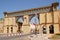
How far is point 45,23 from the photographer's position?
4528cm

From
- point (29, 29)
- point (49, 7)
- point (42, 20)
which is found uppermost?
point (49, 7)

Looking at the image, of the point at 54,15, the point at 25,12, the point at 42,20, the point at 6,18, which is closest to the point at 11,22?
the point at 6,18

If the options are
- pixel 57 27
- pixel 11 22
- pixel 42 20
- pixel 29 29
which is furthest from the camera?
pixel 11 22

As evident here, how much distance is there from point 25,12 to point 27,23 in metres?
4.31

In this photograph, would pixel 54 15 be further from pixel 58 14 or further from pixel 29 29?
pixel 29 29

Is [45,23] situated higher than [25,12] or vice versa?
[25,12]

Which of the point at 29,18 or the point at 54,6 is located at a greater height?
the point at 54,6

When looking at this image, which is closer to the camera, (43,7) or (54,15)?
(54,15)

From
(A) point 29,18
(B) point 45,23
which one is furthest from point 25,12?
(B) point 45,23

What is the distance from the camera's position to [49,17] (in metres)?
44.9

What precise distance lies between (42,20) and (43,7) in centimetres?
437

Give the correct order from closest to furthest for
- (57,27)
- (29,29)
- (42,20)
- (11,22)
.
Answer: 1. (57,27)
2. (42,20)
3. (29,29)
4. (11,22)

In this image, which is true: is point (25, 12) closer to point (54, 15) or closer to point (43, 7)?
point (43, 7)

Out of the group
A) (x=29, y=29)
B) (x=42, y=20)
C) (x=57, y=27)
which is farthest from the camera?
(x=29, y=29)
